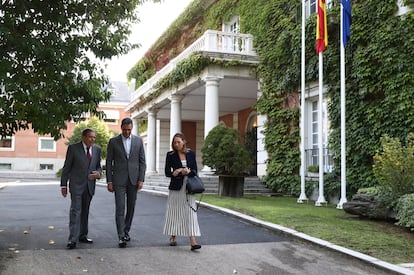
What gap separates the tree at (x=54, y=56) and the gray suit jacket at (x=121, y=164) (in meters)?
0.71

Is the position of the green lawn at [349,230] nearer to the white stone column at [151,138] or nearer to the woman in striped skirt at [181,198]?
the woman in striped skirt at [181,198]

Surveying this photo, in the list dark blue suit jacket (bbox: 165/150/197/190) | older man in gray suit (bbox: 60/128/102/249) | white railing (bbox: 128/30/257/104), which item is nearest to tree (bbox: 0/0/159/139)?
older man in gray suit (bbox: 60/128/102/249)

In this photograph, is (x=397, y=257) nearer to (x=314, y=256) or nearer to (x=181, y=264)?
(x=314, y=256)

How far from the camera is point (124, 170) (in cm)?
687

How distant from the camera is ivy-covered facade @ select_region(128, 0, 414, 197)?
11562 mm

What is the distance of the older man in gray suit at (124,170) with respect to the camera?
681 centimetres

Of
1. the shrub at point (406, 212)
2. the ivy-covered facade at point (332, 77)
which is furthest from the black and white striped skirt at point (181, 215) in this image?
the ivy-covered facade at point (332, 77)

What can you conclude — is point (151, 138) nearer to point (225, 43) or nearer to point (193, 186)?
point (225, 43)

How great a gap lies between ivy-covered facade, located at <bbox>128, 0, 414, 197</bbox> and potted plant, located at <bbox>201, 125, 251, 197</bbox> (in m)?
2.47

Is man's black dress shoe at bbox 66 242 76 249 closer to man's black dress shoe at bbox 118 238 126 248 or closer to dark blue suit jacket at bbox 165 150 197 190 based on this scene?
man's black dress shoe at bbox 118 238 126 248

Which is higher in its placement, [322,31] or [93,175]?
[322,31]

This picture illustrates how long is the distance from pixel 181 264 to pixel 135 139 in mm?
2129

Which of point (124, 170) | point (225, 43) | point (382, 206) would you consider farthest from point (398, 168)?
point (225, 43)

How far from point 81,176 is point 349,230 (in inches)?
177
